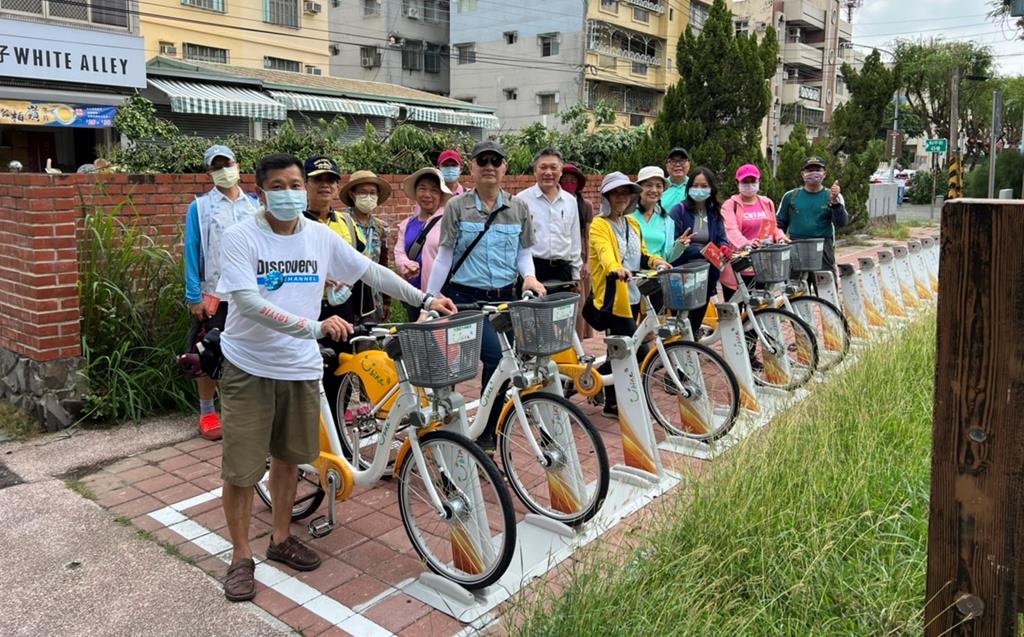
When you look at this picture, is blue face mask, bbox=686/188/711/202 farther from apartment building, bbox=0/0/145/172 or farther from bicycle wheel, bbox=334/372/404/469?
apartment building, bbox=0/0/145/172

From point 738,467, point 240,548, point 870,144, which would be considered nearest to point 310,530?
point 240,548

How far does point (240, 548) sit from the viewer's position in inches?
138

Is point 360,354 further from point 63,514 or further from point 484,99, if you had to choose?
point 484,99

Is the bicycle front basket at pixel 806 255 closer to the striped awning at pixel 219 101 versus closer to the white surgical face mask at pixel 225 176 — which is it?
the white surgical face mask at pixel 225 176

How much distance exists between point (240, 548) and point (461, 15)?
43449 mm

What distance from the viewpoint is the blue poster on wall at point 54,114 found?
17.3 metres

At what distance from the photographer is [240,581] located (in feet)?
11.3

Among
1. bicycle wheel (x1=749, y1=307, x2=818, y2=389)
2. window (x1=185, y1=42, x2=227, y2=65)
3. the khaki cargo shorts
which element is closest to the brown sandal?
the khaki cargo shorts

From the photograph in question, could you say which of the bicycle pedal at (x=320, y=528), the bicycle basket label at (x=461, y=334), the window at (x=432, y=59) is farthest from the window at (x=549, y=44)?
the bicycle basket label at (x=461, y=334)

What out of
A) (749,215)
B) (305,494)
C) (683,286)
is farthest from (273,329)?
(749,215)

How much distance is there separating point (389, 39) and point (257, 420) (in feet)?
138

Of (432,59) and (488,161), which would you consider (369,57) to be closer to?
(432,59)

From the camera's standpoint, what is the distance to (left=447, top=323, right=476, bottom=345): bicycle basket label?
329 centimetres

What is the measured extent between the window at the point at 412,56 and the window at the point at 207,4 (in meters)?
16.1
